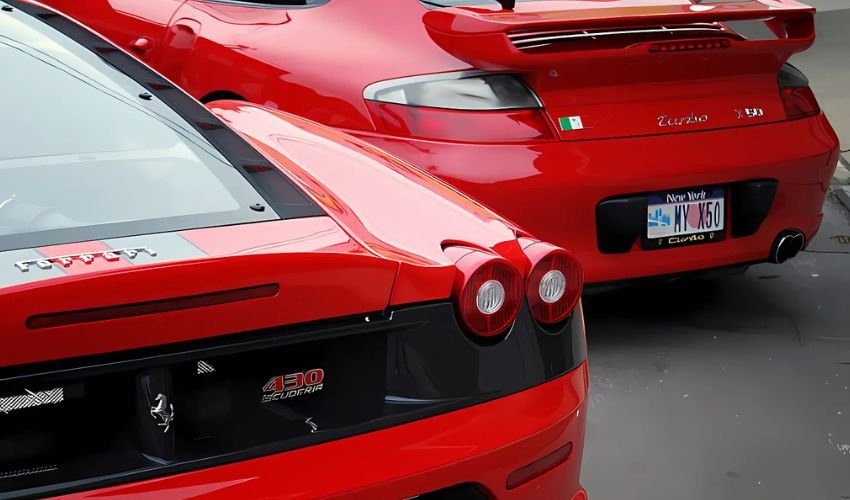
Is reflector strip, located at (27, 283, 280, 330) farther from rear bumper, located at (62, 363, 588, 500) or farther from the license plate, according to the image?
the license plate

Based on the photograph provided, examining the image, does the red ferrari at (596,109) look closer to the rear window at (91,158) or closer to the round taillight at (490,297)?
the rear window at (91,158)

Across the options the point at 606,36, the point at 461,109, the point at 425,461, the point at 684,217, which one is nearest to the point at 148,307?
the point at 425,461

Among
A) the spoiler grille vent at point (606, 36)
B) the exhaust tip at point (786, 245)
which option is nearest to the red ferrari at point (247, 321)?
the spoiler grille vent at point (606, 36)

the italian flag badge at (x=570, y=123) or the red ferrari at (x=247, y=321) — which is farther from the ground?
the red ferrari at (x=247, y=321)

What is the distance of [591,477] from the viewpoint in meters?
3.53

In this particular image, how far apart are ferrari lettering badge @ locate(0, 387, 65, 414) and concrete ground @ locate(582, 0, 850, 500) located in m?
1.95

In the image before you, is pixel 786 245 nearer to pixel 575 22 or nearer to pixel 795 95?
pixel 795 95

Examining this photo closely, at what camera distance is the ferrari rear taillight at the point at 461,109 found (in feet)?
13.4

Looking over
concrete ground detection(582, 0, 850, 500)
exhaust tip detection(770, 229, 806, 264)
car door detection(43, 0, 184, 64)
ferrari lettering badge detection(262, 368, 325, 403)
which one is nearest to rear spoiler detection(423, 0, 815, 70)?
exhaust tip detection(770, 229, 806, 264)

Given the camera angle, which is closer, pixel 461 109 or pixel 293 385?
pixel 293 385

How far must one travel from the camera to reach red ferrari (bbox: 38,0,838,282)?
13.4ft

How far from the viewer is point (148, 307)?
176 centimetres

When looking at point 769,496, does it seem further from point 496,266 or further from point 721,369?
point 496,266

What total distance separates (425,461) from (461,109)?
7.41ft
